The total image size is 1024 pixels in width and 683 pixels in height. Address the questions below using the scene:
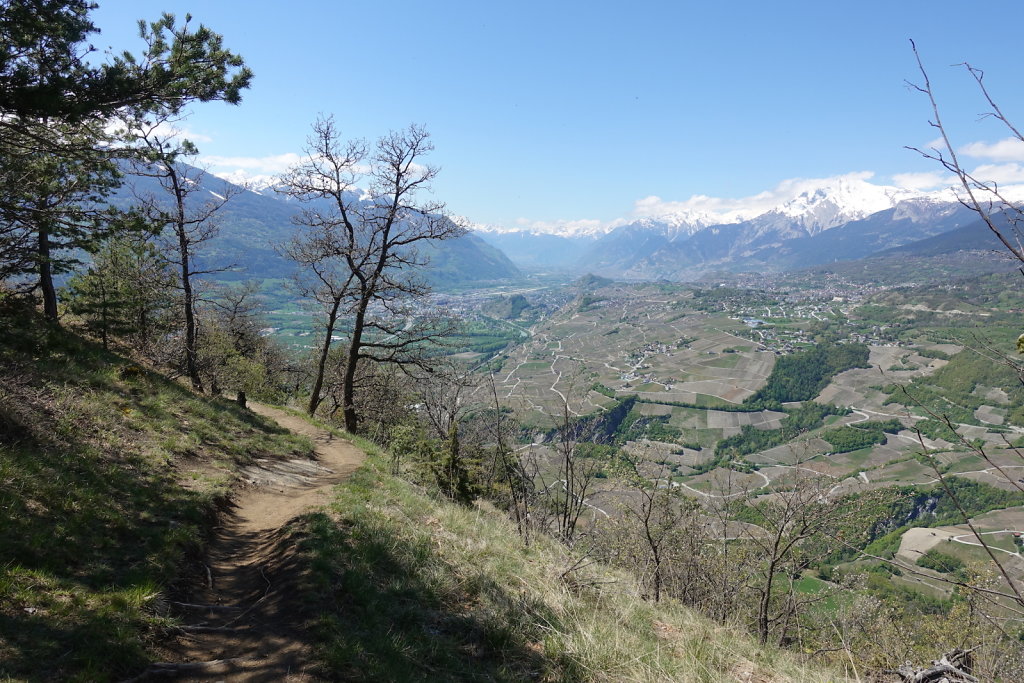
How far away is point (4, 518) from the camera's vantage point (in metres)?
4.66

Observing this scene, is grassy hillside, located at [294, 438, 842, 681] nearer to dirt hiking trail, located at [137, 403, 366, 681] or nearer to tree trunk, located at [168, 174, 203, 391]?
dirt hiking trail, located at [137, 403, 366, 681]

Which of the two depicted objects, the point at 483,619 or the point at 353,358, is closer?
the point at 483,619

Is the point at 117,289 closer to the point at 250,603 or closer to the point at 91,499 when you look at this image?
the point at 91,499

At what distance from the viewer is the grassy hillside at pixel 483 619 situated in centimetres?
415

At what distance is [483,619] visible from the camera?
4.91m

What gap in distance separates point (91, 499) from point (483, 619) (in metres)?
5.15

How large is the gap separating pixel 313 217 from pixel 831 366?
417 feet

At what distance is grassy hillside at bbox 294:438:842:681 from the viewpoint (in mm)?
4152

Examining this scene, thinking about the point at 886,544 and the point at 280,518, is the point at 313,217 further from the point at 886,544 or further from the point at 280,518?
the point at 886,544

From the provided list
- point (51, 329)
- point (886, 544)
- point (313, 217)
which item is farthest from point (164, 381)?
point (886, 544)

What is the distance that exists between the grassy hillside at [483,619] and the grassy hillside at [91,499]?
165cm

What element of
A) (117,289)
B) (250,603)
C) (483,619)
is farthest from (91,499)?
(117,289)

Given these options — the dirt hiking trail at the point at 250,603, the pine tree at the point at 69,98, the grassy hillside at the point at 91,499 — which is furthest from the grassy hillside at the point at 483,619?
the pine tree at the point at 69,98

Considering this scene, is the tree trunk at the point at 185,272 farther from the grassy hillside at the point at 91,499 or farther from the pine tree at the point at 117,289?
the grassy hillside at the point at 91,499
